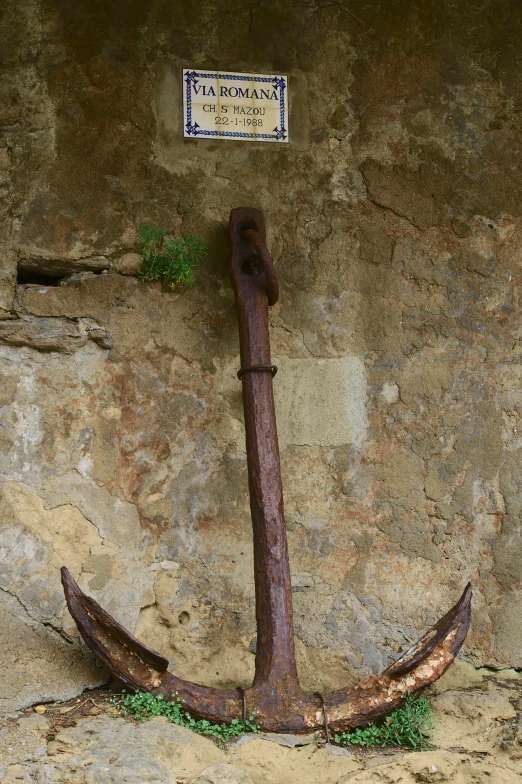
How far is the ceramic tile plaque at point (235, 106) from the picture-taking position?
11.2 ft

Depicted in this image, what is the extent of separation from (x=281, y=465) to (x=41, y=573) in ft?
3.11

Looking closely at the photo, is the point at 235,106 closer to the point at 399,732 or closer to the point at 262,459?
the point at 262,459

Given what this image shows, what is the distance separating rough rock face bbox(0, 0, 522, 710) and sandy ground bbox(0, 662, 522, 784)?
334 millimetres

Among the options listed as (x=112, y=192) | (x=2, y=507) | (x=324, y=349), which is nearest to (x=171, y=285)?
(x=112, y=192)

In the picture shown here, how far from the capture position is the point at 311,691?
320cm

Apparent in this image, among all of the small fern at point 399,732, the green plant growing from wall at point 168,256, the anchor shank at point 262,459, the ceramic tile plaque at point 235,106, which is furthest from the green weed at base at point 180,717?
the ceramic tile plaque at point 235,106

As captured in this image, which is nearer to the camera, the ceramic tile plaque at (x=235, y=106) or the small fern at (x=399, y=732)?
the small fern at (x=399, y=732)

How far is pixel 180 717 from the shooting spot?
2.72 metres

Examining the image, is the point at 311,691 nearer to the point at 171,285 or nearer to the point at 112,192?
the point at 171,285

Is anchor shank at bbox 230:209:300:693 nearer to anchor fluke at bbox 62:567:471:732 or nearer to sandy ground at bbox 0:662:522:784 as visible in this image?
anchor fluke at bbox 62:567:471:732

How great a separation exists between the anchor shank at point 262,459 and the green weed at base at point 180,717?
0.45ft

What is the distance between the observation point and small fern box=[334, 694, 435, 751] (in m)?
2.79

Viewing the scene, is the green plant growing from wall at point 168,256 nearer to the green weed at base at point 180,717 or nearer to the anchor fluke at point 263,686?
the anchor fluke at point 263,686

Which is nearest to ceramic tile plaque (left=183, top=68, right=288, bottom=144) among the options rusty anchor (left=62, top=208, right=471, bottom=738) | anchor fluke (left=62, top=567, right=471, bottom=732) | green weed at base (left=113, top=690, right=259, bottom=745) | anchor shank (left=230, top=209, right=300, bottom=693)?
anchor shank (left=230, top=209, right=300, bottom=693)
